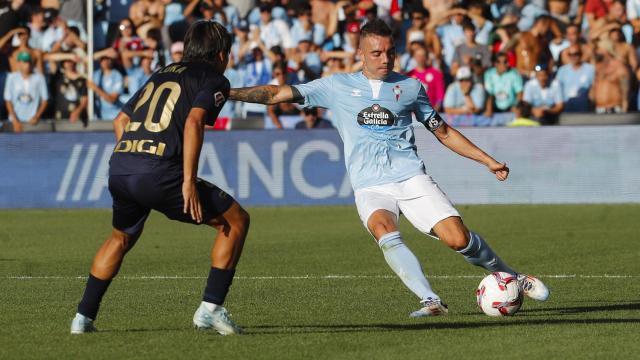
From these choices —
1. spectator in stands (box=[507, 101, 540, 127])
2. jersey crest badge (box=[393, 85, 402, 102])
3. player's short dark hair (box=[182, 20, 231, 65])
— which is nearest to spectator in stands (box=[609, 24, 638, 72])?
spectator in stands (box=[507, 101, 540, 127])

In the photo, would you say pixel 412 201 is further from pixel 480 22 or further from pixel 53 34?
pixel 53 34

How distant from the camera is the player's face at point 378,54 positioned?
8766mm

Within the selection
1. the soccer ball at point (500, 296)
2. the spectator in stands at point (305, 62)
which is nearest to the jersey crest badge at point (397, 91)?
the soccer ball at point (500, 296)

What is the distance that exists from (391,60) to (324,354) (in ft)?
7.90

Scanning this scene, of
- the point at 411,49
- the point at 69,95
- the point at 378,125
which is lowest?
the point at 69,95

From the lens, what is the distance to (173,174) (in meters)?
7.71

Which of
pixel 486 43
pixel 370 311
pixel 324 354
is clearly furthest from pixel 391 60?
pixel 486 43

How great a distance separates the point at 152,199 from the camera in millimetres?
7727

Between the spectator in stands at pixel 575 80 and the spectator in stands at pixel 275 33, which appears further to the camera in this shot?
the spectator in stands at pixel 275 33

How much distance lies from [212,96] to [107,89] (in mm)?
15043

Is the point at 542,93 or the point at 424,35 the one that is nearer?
the point at 542,93

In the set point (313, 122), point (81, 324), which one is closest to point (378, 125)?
point (81, 324)

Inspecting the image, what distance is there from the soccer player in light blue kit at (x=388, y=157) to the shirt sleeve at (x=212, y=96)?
3.18 feet

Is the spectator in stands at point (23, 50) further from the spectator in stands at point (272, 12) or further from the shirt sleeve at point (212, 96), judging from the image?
the shirt sleeve at point (212, 96)
